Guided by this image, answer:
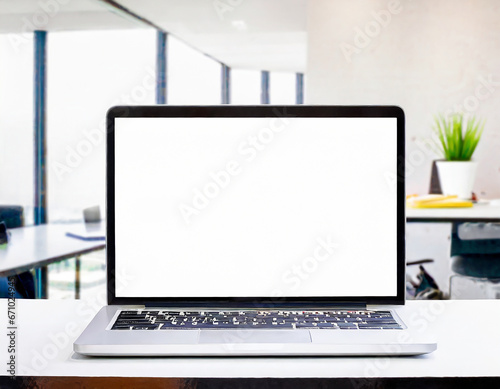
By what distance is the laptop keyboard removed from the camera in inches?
22.2

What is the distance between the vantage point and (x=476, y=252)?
2.27 m

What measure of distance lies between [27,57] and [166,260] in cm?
295

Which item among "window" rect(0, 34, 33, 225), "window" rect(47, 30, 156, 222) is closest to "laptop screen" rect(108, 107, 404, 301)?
"window" rect(47, 30, 156, 222)

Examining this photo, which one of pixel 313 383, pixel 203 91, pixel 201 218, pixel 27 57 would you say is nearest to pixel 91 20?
pixel 27 57

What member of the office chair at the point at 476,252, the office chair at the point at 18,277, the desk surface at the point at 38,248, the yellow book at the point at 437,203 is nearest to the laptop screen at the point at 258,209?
the office chair at the point at 18,277

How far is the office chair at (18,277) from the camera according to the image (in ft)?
4.54

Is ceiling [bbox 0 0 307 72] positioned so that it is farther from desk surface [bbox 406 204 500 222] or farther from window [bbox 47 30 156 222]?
desk surface [bbox 406 204 500 222]

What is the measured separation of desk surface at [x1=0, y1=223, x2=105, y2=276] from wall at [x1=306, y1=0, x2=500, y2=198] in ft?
5.52

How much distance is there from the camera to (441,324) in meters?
0.63

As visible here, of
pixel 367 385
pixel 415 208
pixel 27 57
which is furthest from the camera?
pixel 27 57

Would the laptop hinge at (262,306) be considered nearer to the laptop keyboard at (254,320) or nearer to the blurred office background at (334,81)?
the laptop keyboard at (254,320)

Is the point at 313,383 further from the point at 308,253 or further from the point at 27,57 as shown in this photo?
the point at 27,57

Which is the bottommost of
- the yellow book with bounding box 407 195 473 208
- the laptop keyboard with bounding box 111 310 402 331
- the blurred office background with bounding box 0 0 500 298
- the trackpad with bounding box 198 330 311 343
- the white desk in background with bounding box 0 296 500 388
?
the white desk in background with bounding box 0 296 500 388

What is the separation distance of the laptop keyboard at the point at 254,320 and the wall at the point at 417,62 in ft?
8.87
